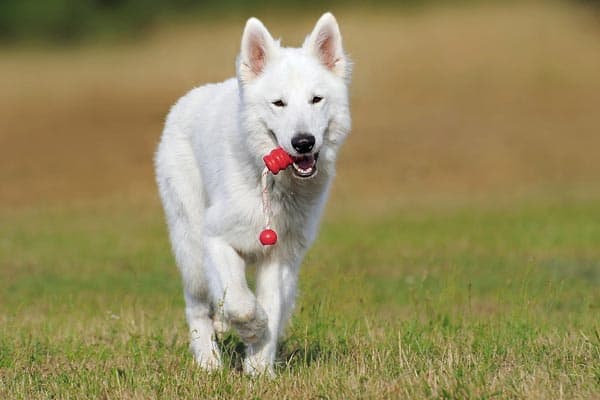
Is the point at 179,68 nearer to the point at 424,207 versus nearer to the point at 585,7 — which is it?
the point at 585,7

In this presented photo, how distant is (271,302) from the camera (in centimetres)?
680

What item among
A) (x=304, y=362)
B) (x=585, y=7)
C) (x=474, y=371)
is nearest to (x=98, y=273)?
(x=304, y=362)

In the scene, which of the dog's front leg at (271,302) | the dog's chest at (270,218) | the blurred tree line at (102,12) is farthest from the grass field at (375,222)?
the dog's chest at (270,218)

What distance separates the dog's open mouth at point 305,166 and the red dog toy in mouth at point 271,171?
0.15 ft

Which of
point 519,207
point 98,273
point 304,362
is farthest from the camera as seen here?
point 519,207

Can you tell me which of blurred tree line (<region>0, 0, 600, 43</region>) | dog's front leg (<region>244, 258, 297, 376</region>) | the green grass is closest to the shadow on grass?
the green grass

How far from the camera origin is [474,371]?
6.01m

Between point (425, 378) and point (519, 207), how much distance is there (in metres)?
13.2

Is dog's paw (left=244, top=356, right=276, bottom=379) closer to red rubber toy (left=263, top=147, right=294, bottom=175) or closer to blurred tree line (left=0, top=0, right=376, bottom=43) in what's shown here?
red rubber toy (left=263, top=147, right=294, bottom=175)

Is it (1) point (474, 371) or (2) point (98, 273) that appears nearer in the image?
(1) point (474, 371)

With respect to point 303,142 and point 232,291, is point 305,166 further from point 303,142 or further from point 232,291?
point 232,291

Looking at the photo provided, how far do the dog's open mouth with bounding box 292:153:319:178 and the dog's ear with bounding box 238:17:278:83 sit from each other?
27.1 inches

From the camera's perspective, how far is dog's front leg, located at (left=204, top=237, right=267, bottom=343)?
6426mm

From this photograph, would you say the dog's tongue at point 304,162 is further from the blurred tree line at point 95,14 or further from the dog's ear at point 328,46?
the blurred tree line at point 95,14
